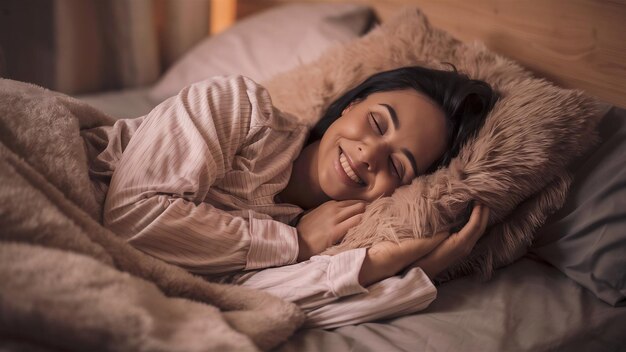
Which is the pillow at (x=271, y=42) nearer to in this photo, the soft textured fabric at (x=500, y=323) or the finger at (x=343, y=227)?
the finger at (x=343, y=227)

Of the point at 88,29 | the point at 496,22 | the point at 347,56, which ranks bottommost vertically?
the point at 88,29

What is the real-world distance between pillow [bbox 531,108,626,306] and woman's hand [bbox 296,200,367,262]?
1.35ft

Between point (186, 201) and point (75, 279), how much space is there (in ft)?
1.05

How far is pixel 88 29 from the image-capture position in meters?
2.21

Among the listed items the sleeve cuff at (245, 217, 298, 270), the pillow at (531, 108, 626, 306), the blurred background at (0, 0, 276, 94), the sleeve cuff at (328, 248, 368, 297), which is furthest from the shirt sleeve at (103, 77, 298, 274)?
the blurred background at (0, 0, 276, 94)

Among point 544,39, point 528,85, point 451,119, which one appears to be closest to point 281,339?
point 451,119

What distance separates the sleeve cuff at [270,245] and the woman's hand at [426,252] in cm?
15

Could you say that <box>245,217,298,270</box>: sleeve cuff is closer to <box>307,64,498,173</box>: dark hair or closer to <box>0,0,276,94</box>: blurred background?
<box>307,64,498,173</box>: dark hair

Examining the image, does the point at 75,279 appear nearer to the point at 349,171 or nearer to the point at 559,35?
the point at 349,171

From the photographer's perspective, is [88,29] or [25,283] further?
[88,29]

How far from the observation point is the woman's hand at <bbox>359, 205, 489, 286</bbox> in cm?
114

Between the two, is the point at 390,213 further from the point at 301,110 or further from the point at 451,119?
the point at 301,110

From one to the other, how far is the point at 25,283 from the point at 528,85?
1.03 m

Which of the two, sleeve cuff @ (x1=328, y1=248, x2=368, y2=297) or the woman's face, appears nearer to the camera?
sleeve cuff @ (x1=328, y1=248, x2=368, y2=297)
